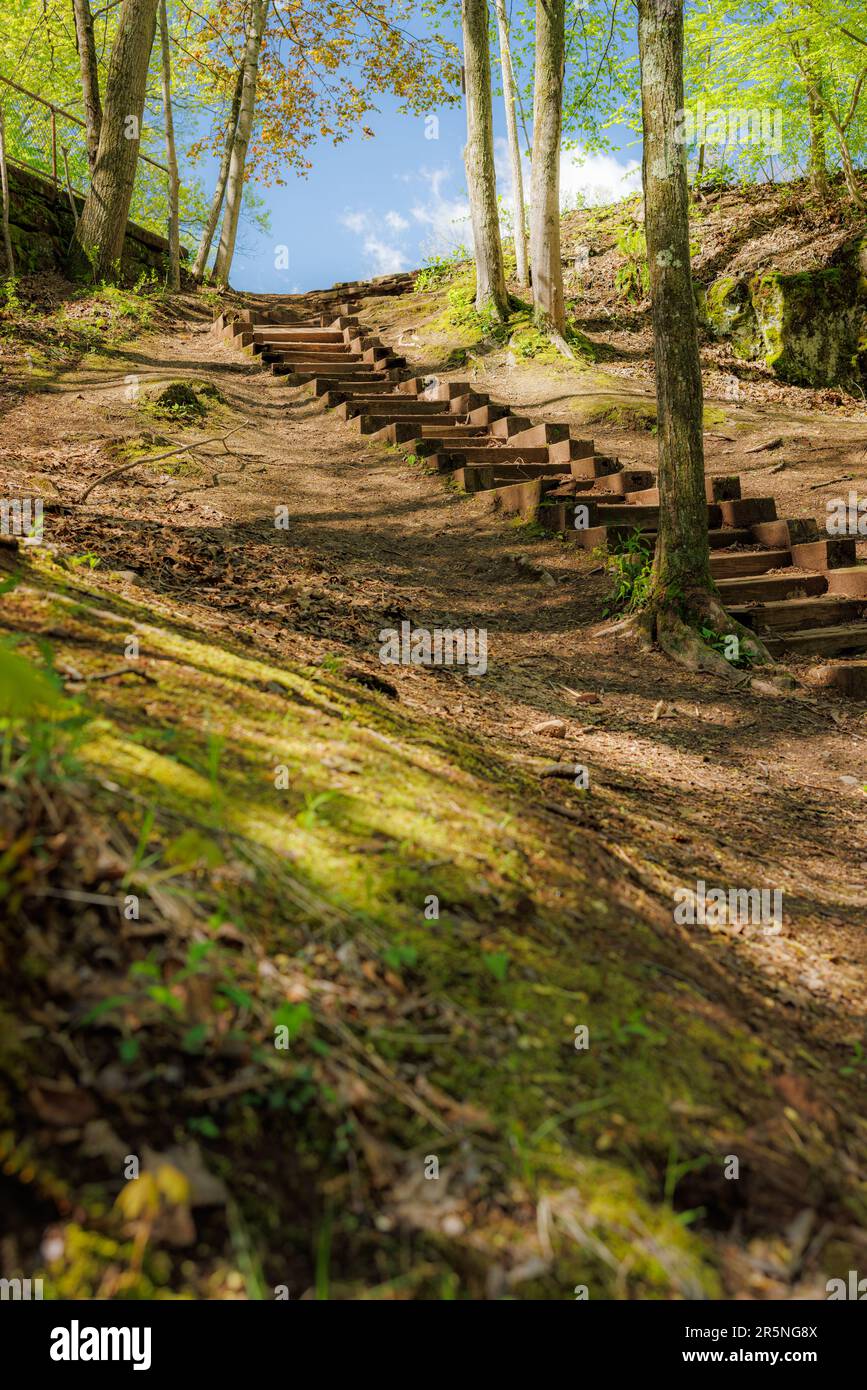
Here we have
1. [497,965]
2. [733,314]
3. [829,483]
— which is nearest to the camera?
[497,965]

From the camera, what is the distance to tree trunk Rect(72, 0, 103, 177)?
13461mm

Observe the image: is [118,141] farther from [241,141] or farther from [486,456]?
[486,456]

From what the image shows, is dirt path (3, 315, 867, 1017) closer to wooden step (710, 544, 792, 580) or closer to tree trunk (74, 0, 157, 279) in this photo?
wooden step (710, 544, 792, 580)

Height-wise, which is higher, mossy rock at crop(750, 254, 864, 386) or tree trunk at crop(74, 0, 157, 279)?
tree trunk at crop(74, 0, 157, 279)

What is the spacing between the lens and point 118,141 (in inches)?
514

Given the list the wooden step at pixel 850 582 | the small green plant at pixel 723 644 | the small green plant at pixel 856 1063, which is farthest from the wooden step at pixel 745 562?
the small green plant at pixel 856 1063

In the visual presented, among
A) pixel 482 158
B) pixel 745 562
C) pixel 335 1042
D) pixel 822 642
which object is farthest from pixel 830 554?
pixel 482 158

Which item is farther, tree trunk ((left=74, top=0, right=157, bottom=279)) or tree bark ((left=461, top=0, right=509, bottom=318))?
tree bark ((left=461, top=0, right=509, bottom=318))

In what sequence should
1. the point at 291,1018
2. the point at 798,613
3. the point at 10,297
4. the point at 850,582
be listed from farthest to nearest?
the point at 10,297 < the point at 850,582 < the point at 798,613 < the point at 291,1018

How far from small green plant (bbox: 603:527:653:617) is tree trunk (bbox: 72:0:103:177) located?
11.0 metres

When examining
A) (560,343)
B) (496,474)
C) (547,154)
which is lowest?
(496,474)

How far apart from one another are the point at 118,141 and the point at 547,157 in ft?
21.3

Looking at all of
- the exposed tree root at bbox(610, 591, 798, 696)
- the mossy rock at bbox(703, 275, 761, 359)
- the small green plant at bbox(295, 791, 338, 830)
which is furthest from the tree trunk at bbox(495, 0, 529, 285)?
the small green plant at bbox(295, 791, 338, 830)
